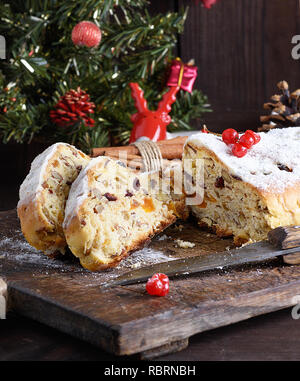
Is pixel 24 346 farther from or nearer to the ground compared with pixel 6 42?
nearer to the ground

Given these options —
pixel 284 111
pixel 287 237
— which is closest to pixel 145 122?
pixel 284 111

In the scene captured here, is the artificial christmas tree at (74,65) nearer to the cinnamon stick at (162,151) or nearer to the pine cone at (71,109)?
the pine cone at (71,109)

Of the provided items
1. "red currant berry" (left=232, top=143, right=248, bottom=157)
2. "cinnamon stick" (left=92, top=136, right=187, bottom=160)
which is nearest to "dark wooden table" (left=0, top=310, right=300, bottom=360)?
"red currant berry" (left=232, top=143, right=248, bottom=157)

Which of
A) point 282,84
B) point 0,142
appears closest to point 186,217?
point 282,84

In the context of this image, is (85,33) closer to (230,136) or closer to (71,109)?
(71,109)

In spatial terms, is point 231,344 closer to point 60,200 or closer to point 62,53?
point 60,200

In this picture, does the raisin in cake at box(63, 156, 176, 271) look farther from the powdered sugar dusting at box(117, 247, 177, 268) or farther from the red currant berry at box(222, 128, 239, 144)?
the red currant berry at box(222, 128, 239, 144)
